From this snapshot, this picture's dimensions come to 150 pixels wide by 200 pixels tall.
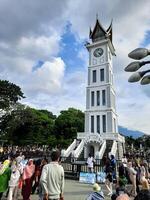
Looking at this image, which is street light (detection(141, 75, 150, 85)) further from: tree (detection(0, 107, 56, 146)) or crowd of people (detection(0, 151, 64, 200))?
tree (detection(0, 107, 56, 146))

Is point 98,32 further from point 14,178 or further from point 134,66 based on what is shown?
point 134,66

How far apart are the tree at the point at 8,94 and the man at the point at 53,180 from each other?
137 ft

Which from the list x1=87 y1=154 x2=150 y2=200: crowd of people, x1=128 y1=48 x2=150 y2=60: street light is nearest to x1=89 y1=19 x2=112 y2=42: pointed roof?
x1=87 y1=154 x2=150 y2=200: crowd of people

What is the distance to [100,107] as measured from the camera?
139 ft

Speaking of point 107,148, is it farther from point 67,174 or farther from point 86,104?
point 67,174

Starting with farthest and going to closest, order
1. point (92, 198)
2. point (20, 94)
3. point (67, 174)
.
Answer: point (20, 94) < point (67, 174) < point (92, 198)

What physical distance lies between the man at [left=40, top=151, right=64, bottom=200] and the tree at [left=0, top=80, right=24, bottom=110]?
137ft

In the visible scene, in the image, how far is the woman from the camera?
10.3 metres

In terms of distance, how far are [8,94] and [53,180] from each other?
43.6 metres

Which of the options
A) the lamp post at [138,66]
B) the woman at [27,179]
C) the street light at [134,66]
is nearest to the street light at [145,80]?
the lamp post at [138,66]

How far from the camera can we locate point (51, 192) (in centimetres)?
620

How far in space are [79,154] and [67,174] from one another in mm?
16227

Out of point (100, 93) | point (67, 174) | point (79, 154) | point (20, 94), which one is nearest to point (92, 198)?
point (67, 174)

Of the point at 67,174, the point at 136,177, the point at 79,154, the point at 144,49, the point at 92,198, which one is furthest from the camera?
the point at 79,154
